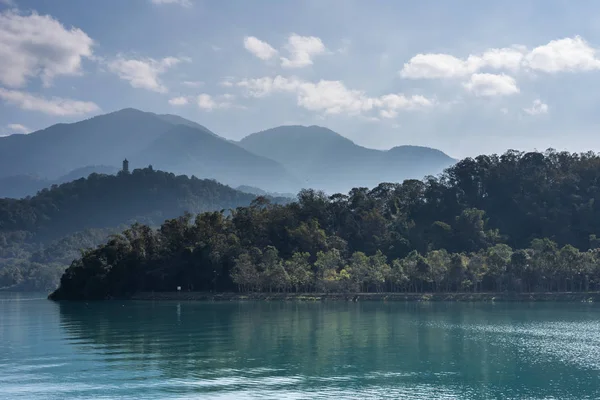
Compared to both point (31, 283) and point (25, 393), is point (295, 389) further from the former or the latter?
point (31, 283)

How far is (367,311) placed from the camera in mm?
72500

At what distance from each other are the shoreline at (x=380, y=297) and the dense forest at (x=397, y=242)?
1.91m

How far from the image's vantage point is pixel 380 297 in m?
89.9

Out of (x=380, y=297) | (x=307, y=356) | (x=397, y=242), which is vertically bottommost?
(x=307, y=356)

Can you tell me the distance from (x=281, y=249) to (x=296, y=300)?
2080 cm

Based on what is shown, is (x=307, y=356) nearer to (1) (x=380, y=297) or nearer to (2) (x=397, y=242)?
(1) (x=380, y=297)

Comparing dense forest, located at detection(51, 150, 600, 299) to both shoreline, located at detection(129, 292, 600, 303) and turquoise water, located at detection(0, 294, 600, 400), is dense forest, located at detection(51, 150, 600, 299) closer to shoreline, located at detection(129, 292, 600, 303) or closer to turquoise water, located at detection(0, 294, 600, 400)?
shoreline, located at detection(129, 292, 600, 303)

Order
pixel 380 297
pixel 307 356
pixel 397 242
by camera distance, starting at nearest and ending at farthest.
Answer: pixel 307 356 → pixel 380 297 → pixel 397 242

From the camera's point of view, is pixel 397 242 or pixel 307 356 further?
pixel 397 242

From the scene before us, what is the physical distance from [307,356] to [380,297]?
50984 millimetres

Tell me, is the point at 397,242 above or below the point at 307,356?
above

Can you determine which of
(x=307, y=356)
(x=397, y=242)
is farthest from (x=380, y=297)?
(x=307, y=356)

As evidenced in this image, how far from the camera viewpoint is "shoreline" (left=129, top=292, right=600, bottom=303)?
3275 inches

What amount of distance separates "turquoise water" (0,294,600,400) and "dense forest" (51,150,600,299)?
21.3m
